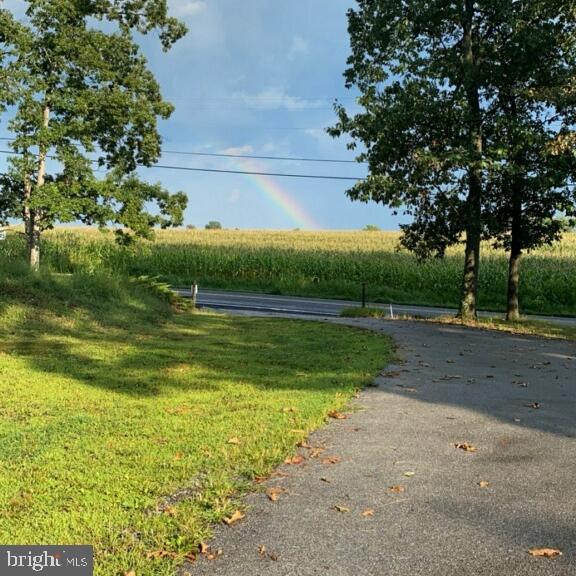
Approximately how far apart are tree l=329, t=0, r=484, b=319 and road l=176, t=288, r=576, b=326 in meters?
6.03

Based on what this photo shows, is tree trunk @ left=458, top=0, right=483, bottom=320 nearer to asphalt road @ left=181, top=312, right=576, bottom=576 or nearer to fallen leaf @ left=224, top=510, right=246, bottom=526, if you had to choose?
asphalt road @ left=181, top=312, right=576, bottom=576

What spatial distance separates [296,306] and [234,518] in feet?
70.3

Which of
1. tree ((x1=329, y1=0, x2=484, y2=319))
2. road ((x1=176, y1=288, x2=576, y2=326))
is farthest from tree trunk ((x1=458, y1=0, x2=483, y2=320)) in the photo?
road ((x1=176, y1=288, x2=576, y2=326))

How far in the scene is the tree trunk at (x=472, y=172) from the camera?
51.0ft

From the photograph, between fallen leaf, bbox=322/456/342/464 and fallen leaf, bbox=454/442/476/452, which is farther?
fallen leaf, bbox=454/442/476/452

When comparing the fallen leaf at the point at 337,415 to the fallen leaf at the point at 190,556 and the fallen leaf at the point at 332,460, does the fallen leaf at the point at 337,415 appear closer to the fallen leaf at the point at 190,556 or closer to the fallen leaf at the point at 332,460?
the fallen leaf at the point at 332,460

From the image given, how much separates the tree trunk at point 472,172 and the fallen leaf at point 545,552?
41.4ft

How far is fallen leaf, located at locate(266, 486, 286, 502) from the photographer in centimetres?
411

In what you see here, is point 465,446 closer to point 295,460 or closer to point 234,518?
point 295,460

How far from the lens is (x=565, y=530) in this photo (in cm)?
366

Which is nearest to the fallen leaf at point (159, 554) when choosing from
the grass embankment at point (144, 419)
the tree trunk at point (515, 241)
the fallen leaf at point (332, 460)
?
the grass embankment at point (144, 419)

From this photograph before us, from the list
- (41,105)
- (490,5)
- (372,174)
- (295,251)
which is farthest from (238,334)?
(295,251)

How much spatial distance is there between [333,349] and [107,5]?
1886 centimetres

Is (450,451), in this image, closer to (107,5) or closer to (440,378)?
(440,378)
